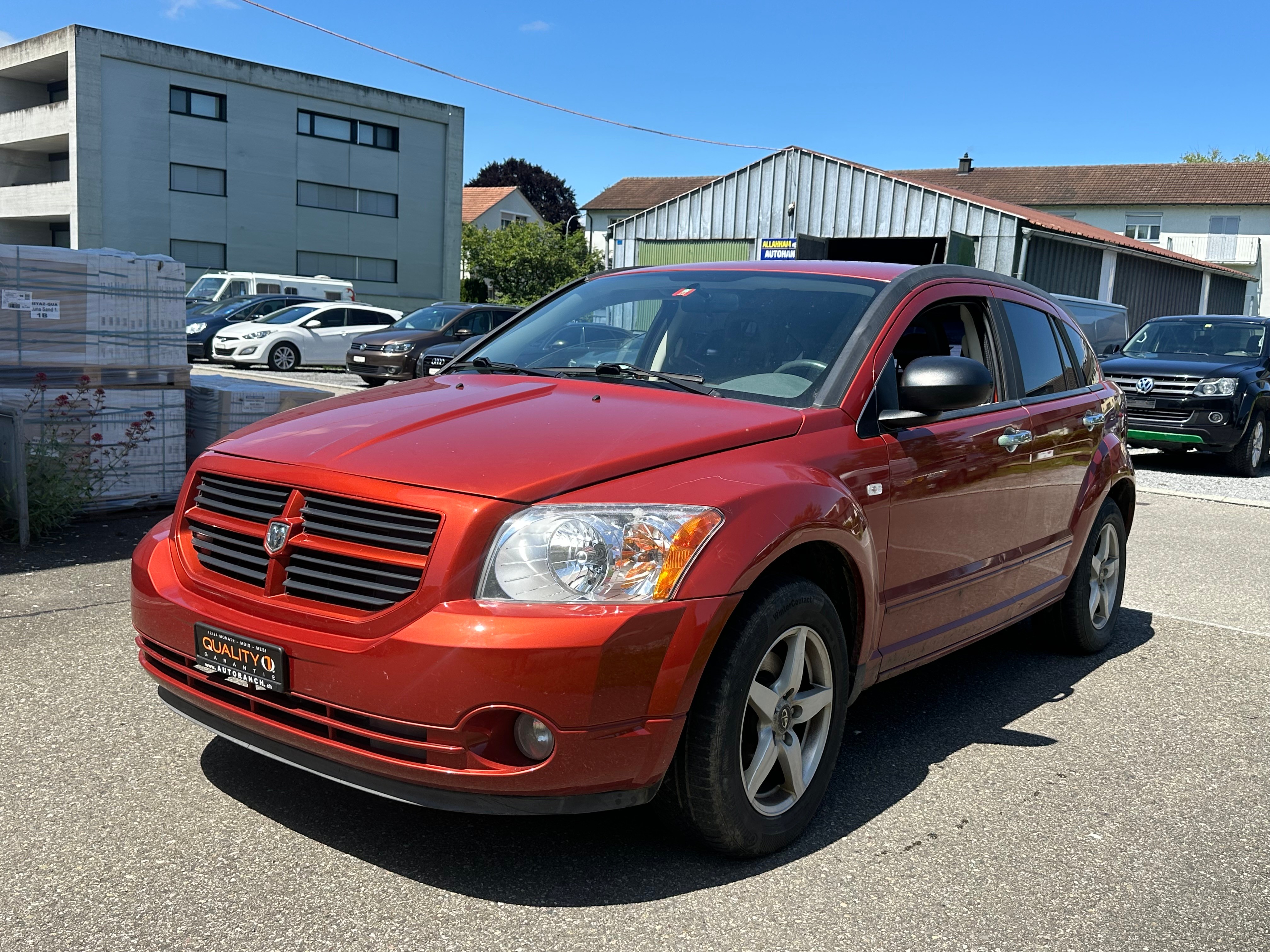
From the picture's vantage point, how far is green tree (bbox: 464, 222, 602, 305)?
50031mm

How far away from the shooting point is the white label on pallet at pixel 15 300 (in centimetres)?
726

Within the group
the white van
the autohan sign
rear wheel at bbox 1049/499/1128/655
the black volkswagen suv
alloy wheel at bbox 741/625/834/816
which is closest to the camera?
alloy wheel at bbox 741/625/834/816

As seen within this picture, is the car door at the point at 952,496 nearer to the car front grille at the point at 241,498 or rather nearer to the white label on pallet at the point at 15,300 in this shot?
the car front grille at the point at 241,498

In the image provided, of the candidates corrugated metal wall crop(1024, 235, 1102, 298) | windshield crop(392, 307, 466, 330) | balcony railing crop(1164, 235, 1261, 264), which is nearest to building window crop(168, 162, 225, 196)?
windshield crop(392, 307, 466, 330)

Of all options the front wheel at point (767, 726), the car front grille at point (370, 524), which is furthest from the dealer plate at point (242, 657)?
the front wheel at point (767, 726)

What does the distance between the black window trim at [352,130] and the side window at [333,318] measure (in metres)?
19.0

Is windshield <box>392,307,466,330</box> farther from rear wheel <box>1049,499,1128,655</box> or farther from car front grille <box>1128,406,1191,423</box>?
rear wheel <box>1049,499,1128,655</box>

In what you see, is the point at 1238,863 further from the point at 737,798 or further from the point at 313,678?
the point at 313,678

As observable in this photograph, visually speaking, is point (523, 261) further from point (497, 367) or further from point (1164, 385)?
point (497, 367)

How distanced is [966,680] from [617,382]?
7.45ft

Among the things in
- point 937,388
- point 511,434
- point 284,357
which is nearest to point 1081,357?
point 937,388

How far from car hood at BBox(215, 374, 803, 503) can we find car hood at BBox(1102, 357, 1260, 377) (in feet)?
38.2

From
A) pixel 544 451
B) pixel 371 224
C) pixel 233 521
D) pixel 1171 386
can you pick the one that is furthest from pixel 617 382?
pixel 371 224

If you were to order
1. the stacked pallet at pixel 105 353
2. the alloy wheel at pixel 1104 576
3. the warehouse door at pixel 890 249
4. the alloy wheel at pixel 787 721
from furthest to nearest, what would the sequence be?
the warehouse door at pixel 890 249, the stacked pallet at pixel 105 353, the alloy wheel at pixel 1104 576, the alloy wheel at pixel 787 721
